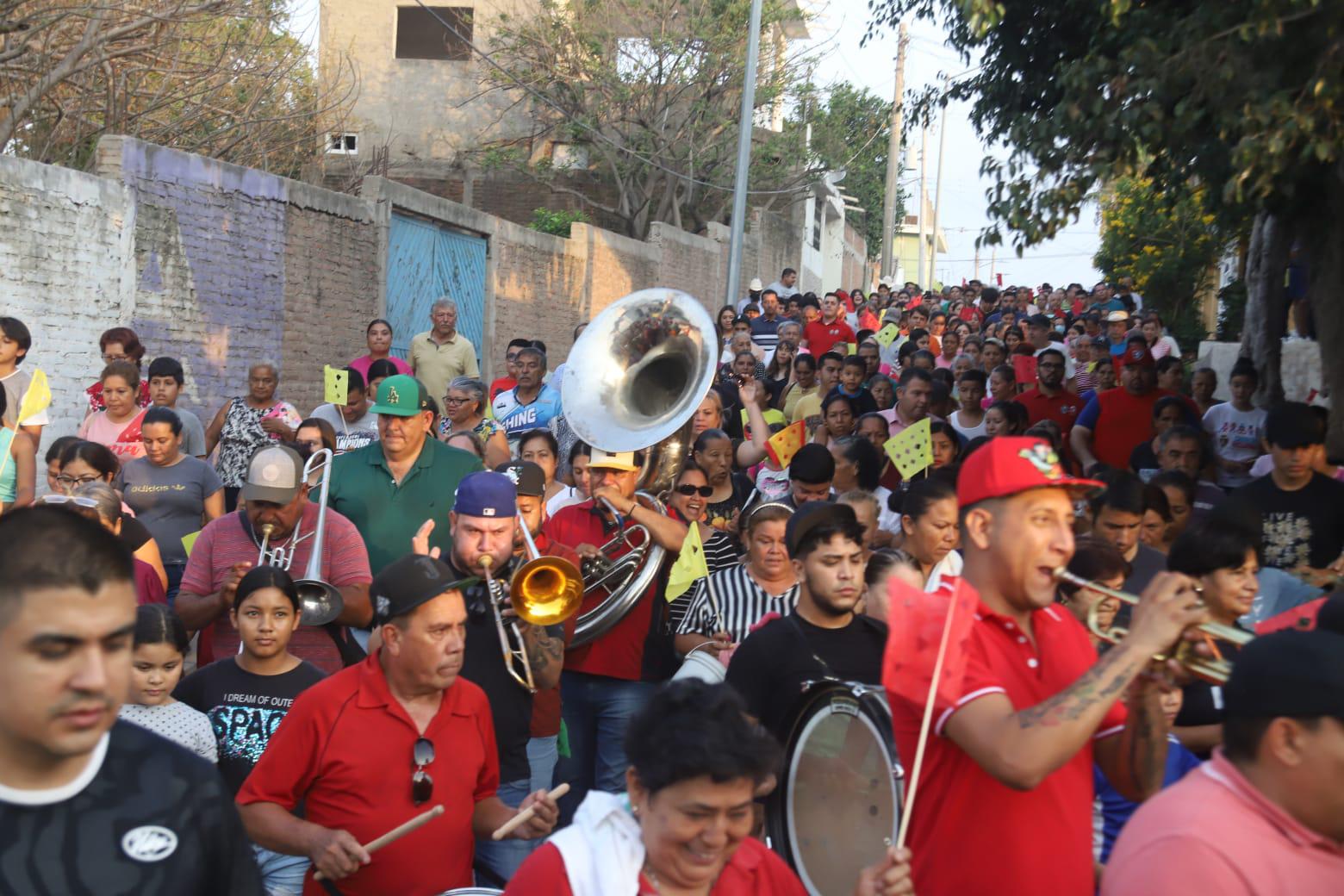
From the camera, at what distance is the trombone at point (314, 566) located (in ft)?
18.7

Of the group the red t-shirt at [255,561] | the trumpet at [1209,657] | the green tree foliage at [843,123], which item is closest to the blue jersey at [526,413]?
the red t-shirt at [255,561]

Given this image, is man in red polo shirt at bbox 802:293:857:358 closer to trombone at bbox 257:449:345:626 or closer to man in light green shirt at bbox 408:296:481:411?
man in light green shirt at bbox 408:296:481:411

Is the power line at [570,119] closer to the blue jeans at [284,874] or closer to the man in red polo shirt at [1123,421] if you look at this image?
the man in red polo shirt at [1123,421]

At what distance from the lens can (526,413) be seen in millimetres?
10812

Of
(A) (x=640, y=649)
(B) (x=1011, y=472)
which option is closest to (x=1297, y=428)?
(A) (x=640, y=649)

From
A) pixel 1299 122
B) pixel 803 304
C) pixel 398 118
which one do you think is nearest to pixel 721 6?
pixel 398 118

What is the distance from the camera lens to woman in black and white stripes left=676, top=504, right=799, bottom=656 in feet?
19.6

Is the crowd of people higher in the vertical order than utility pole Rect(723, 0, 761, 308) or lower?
lower

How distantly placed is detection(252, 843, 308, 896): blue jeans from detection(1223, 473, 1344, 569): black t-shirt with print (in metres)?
4.48

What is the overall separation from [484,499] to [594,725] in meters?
1.66

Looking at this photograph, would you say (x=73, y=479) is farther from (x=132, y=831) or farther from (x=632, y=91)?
A: (x=632, y=91)

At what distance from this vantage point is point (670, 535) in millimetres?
6539

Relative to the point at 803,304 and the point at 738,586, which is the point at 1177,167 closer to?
the point at 738,586

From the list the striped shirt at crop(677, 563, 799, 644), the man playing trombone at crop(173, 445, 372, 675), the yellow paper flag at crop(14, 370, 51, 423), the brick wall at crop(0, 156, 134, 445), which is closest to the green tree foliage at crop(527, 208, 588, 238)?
the brick wall at crop(0, 156, 134, 445)
